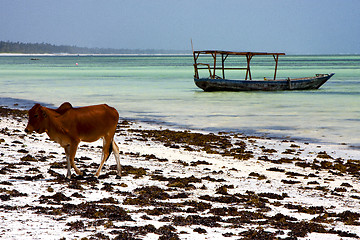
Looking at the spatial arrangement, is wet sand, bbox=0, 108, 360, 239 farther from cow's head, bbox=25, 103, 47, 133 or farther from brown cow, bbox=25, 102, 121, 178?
cow's head, bbox=25, 103, 47, 133

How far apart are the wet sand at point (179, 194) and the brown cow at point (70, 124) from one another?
35.3 inches

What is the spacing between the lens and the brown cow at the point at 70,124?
8.91 metres

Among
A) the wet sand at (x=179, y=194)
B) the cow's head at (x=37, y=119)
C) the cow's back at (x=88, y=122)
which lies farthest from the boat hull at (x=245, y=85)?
the cow's head at (x=37, y=119)

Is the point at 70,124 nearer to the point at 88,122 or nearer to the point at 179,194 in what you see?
the point at 88,122

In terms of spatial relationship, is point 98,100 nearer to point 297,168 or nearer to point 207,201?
point 297,168

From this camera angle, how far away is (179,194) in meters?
8.81

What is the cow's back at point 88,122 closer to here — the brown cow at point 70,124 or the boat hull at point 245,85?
the brown cow at point 70,124

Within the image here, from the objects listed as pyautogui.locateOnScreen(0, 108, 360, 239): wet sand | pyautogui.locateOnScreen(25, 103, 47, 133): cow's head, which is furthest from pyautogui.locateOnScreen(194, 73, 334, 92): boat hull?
pyautogui.locateOnScreen(25, 103, 47, 133): cow's head

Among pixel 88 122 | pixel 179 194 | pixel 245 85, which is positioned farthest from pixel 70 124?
pixel 245 85

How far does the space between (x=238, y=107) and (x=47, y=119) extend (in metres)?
24.5

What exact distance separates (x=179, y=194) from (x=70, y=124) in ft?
8.15

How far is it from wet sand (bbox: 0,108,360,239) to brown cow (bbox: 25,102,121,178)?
0.90 meters

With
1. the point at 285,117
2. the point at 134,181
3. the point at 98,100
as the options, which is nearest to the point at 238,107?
the point at 285,117

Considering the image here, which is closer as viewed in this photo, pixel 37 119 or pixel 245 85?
pixel 37 119
